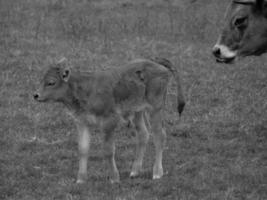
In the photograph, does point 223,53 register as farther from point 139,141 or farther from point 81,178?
point 81,178

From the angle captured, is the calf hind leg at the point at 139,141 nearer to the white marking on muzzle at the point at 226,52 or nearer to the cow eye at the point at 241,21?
the white marking on muzzle at the point at 226,52

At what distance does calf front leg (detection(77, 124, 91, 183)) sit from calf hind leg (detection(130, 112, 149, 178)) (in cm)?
67

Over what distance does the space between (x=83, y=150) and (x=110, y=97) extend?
81cm

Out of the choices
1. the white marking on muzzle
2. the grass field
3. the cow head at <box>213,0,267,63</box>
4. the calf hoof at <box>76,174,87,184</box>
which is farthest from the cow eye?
the calf hoof at <box>76,174,87,184</box>

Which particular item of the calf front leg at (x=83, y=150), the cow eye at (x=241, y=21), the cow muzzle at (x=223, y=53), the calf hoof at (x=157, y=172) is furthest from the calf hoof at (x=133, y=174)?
the cow eye at (x=241, y=21)

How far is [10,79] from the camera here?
14.2m

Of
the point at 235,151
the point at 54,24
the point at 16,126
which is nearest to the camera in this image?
the point at 235,151

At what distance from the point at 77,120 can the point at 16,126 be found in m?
2.73

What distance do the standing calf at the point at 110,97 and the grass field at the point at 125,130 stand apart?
1.26 ft

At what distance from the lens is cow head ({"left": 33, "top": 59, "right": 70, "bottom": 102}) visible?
9.27 metres

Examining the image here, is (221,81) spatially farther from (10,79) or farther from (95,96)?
(95,96)

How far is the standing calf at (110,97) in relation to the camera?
9.16 m

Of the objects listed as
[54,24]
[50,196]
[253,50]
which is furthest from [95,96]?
[54,24]

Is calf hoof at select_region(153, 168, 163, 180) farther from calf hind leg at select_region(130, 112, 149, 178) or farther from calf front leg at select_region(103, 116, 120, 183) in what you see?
calf front leg at select_region(103, 116, 120, 183)
